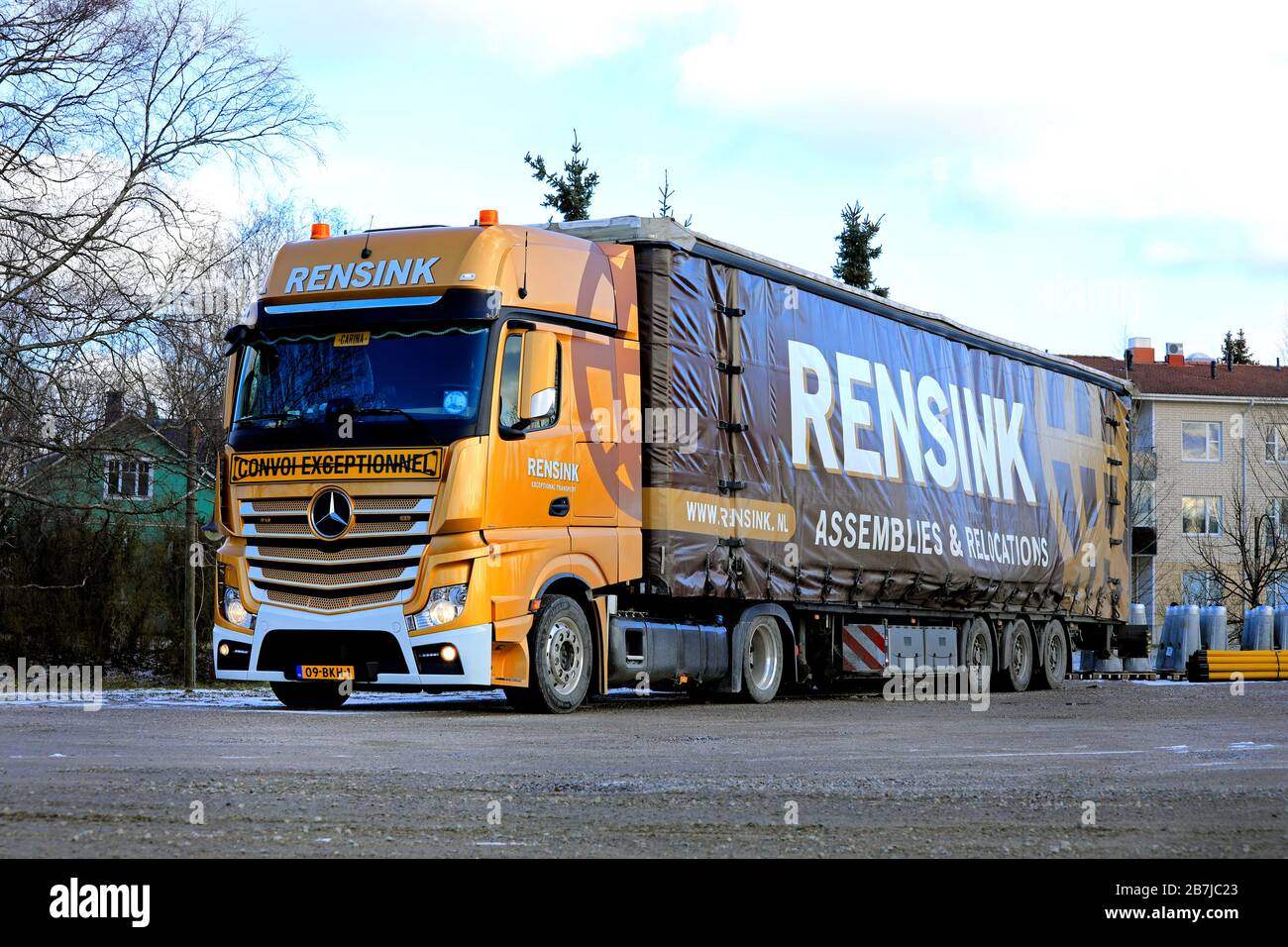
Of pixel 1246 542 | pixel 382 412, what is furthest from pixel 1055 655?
pixel 1246 542

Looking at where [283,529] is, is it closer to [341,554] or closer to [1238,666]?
[341,554]

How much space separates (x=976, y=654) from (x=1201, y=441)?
52.3 meters

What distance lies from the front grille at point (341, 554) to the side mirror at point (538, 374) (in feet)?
3.95

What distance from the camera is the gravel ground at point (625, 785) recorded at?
6516 mm

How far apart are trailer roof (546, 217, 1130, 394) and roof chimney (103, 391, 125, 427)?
911 cm

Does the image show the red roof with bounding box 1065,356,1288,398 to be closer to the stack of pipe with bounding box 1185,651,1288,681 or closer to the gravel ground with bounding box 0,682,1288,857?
the stack of pipe with bounding box 1185,651,1288,681

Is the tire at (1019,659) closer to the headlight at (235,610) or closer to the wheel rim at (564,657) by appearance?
the wheel rim at (564,657)

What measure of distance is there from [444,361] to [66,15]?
10.9 metres

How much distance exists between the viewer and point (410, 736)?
1205 centimetres

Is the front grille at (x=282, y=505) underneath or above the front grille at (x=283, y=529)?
above

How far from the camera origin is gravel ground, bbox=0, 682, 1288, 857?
6.52 metres

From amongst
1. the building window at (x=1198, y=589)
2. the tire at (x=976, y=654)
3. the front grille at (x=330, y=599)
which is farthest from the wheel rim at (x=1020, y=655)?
the building window at (x=1198, y=589)

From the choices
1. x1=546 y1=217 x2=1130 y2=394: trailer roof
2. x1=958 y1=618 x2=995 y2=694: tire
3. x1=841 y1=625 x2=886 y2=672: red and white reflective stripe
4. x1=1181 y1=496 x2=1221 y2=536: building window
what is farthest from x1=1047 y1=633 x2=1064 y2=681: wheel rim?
x1=1181 y1=496 x2=1221 y2=536: building window

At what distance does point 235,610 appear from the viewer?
14.9 m
